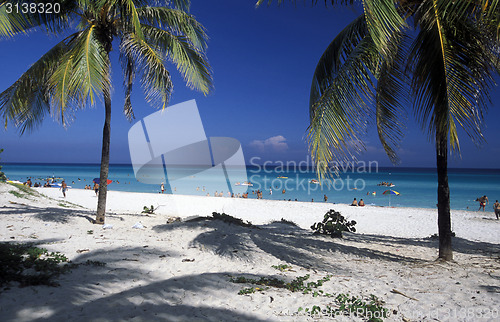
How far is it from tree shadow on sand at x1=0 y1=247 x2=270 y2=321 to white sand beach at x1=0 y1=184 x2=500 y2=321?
0.04 feet

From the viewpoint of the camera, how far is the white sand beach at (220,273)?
299cm

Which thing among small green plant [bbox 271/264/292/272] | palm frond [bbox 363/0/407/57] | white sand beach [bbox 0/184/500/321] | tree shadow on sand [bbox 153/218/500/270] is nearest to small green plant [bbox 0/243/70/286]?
white sand beach [bbox 0/184/500/321]

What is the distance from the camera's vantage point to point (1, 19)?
5668mm

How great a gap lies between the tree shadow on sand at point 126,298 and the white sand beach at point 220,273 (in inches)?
0.4

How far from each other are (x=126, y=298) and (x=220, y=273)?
1.60 meters

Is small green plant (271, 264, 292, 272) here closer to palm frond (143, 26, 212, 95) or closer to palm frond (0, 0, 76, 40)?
palm frond (143, 26, 212, 95)

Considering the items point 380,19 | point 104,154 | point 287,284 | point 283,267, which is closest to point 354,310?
point 287,284

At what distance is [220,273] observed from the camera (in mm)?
4418

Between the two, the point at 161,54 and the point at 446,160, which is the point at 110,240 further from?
the point at 446,160

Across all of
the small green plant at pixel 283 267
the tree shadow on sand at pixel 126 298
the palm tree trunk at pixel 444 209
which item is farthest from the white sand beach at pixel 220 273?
the palm tree trunk at pixel 444 209

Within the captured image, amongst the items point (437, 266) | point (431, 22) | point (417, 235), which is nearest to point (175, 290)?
point (437, 266)

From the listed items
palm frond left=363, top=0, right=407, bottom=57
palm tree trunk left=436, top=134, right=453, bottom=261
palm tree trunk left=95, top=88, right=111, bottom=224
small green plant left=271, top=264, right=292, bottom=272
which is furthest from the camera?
palm tree trunk left=95, top=88, right=111, bottom=224

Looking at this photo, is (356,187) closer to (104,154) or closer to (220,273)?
(104,154)

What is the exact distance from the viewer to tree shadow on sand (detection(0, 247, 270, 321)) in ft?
8.86
